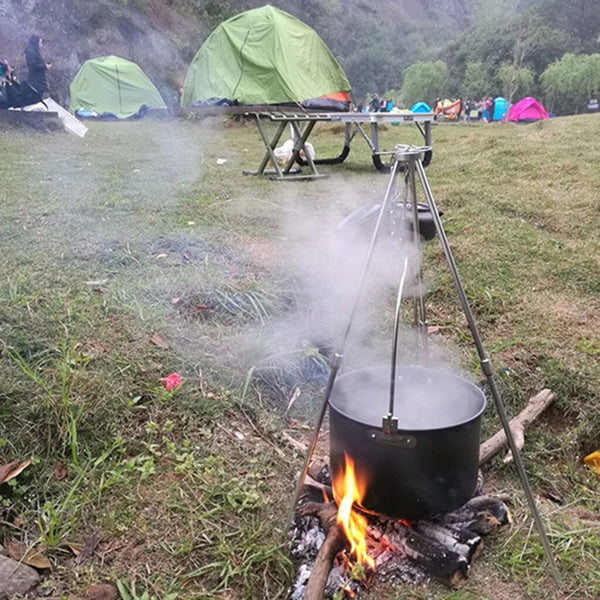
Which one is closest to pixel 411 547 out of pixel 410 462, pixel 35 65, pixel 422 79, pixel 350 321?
pixel 410 462

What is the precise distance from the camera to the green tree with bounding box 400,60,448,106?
778 cm

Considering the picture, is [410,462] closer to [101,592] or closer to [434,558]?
[434,558]

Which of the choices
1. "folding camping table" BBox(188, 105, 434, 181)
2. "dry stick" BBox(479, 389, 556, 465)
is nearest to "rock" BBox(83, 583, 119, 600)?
"dry stick" BBox(479, 389, 556, 465)

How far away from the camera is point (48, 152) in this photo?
8.48 m

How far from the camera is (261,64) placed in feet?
31.4

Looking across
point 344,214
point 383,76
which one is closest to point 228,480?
point 344,214

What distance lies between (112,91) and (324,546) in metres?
17.3

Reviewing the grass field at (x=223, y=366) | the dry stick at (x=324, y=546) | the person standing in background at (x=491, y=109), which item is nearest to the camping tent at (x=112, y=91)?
the grass field at (x=223, y=366)

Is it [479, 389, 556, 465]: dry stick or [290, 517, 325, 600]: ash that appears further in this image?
[479, 389, 556, 465]: dry stick

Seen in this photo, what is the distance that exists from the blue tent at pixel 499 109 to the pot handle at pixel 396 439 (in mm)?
23223

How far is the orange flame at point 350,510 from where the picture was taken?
1.65 meters

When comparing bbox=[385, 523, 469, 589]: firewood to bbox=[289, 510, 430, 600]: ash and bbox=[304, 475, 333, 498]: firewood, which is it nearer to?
bbox=[289, 510, 430, 600]: ash

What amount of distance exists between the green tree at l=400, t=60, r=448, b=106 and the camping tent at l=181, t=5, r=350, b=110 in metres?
2.21

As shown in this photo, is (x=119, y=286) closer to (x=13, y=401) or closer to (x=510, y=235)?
(x=13, y=401)
